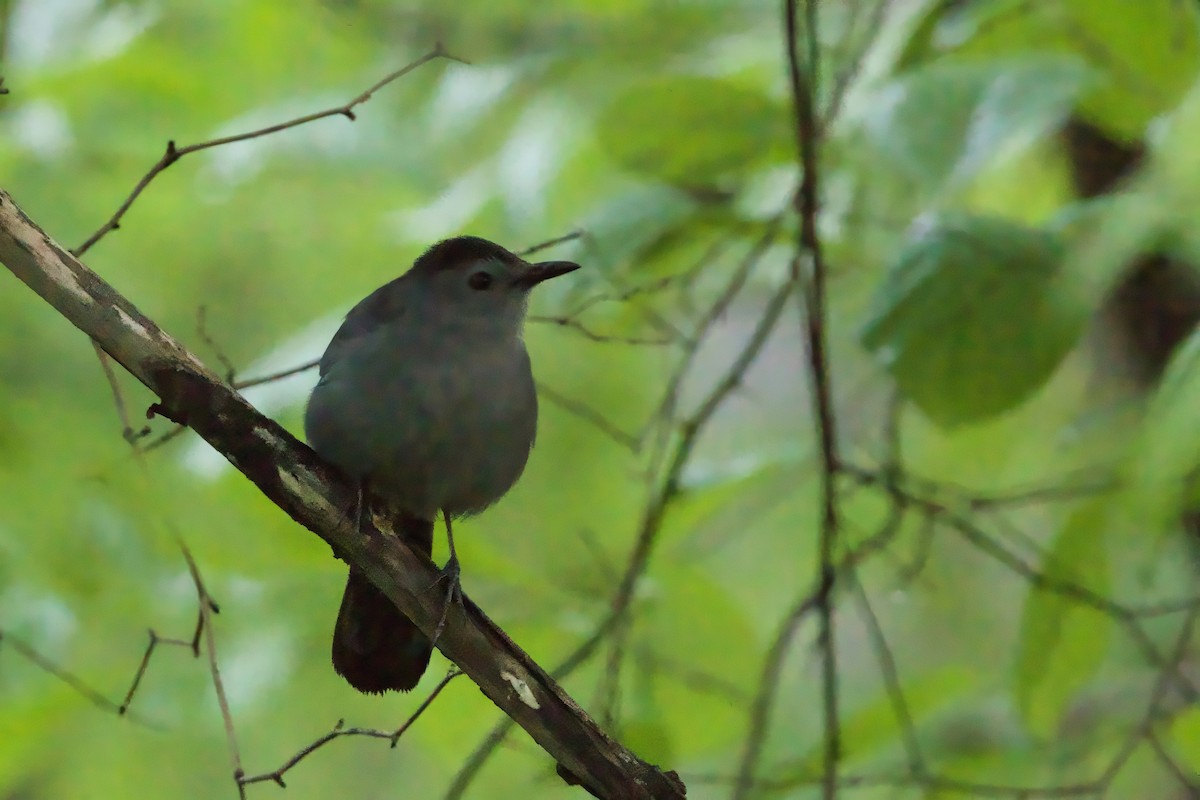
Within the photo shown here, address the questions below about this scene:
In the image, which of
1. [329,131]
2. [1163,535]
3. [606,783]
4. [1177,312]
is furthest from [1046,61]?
[329,131]

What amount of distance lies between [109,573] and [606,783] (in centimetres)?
126

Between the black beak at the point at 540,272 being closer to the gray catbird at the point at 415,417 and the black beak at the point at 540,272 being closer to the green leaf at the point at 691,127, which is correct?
the gray catbird at the point at 415,417

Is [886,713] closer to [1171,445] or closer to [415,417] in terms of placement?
[1171,445]

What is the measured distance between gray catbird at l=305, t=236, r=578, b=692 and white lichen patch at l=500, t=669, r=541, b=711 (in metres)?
0.16

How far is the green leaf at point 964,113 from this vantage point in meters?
1.91

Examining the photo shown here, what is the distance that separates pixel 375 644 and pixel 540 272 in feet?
2.25

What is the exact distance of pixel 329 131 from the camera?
3.08 metres

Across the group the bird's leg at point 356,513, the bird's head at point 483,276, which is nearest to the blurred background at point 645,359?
the bird's head at point 483,276

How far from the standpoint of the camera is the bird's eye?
202 centimetres

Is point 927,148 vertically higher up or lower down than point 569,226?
lower down

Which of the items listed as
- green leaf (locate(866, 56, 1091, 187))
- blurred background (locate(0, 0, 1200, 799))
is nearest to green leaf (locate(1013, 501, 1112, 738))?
blurred background (locate(0, 0, 1200, 799))

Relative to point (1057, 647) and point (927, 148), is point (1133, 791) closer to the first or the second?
point (1057, 647)

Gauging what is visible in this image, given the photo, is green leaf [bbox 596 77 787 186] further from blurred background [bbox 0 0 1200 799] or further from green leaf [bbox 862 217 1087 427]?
green leaf [bbox 862 217 1087 427]

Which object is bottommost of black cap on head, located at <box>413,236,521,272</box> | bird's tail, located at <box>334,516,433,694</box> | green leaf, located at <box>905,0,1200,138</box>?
bird's tail, located at <box>334,516,433,694</box>
